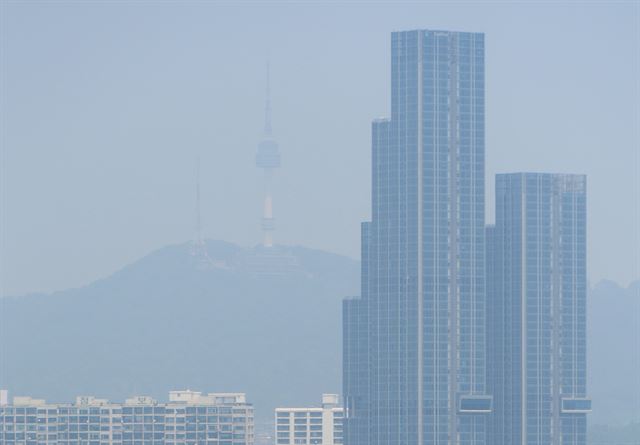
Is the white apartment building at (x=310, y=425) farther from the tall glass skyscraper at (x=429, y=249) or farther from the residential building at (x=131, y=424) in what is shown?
the tall glass skyscraper at (x=429, y=249)

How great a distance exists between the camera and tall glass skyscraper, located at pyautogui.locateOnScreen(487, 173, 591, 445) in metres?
111

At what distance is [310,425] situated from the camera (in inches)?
5925

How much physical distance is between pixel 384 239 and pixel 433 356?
21.1ft

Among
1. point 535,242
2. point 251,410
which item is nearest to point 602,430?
point 251,410

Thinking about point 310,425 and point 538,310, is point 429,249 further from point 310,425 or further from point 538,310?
point 310,425

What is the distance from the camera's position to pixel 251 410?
435 ft

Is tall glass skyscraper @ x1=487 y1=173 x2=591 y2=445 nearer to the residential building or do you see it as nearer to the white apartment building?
the residential building

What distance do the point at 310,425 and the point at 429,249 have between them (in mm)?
47103

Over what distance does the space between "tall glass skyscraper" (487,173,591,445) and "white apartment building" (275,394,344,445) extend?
33808mm

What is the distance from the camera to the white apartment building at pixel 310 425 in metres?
146

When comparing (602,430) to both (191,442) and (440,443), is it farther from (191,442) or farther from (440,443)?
(440,443)

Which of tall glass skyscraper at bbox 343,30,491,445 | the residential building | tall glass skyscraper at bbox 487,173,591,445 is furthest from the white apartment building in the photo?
tall glass skyscraper at bbox 343,30,491,445

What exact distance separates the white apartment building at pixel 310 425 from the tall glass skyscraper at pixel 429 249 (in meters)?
38.2

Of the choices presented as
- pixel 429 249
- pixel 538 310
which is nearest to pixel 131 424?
pixel 538 310
